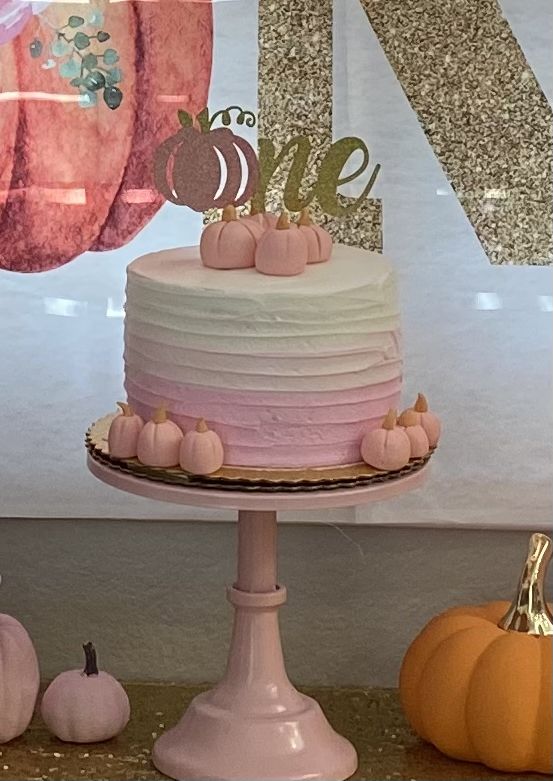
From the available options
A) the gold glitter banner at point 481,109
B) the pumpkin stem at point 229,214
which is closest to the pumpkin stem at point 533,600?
the gold glitter banner at point 481,109

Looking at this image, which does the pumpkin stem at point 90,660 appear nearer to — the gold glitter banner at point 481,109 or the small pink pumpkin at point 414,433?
the small pink pumpkin at point 414,433

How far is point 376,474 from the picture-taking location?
1.63 metres

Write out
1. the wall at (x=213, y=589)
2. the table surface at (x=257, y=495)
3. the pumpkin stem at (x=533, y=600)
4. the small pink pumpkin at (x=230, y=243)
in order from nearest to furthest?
the table surface at (x=257, y=495) < the small pink pumpkin at (x=230, y=243) < the pumpkin stem at (x=533, y=600) < the wall at (x=213, y=589)

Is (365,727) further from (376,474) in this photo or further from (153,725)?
(376,474)

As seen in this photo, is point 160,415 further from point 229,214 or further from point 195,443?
point 229,214

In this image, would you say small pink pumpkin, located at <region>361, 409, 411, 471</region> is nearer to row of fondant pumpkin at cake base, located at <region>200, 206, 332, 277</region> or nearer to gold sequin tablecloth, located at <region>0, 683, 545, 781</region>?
row of fondant pumpkin at cake base, located at <region>200, 206, 332, 277</region>

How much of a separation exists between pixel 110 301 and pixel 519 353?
601 mm

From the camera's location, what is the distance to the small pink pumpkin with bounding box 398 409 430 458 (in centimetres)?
168

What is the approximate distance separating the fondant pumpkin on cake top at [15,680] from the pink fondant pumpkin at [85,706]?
3 cm

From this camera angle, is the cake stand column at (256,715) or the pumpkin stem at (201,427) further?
the cake stand column at (256,715)

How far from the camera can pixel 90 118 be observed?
2.04 m

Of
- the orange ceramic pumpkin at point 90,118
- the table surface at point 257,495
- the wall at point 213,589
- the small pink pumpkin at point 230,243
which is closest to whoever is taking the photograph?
the table surface at point 257,495

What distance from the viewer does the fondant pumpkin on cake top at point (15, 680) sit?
6.09 ft

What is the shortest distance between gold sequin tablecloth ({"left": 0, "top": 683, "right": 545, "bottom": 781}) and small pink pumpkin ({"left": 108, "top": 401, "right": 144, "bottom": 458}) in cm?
45
